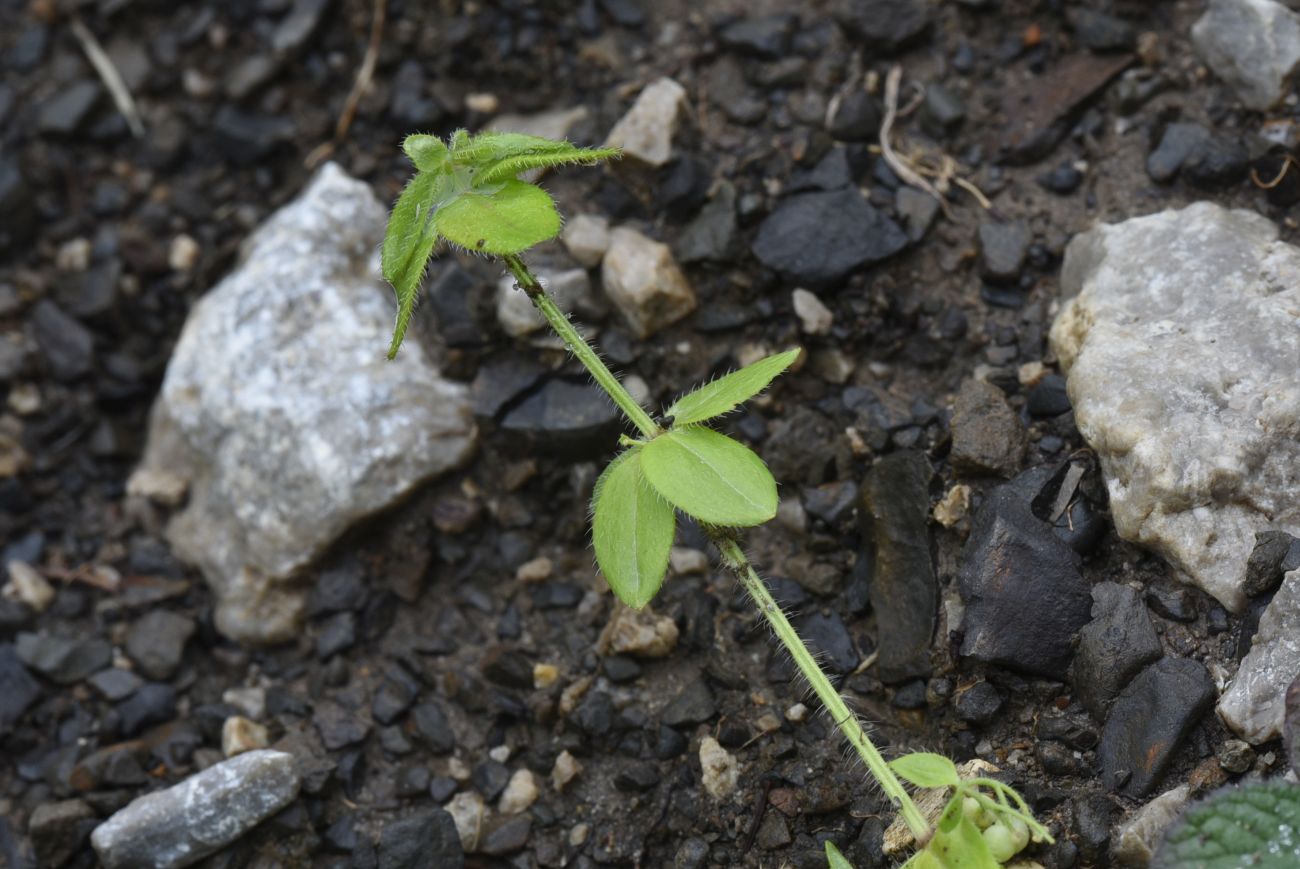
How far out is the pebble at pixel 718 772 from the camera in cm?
279

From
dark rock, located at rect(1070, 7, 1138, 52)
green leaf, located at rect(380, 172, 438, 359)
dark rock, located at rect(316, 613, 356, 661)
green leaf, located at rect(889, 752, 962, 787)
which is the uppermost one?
green leaf, located at rect(380, 172, 438, 359)

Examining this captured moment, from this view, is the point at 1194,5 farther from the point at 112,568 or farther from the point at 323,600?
the point at 112,568

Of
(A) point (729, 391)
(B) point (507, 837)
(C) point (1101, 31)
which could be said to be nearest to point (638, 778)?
(B) point (507, 837)

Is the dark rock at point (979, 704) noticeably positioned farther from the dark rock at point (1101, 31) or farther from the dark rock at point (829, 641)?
the dark rock at point (1101, 31)

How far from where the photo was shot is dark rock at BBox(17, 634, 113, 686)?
3449mm

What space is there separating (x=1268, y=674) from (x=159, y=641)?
280 cm

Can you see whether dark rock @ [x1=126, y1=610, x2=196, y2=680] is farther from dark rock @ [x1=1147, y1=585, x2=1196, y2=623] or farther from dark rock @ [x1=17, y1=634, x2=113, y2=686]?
dark rock @ [x1=1147, y1=585, x2=1196, y2=623]

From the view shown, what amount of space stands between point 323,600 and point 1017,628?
185 centimetres

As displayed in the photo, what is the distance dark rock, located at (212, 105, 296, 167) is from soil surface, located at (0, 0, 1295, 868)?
0.01 metres

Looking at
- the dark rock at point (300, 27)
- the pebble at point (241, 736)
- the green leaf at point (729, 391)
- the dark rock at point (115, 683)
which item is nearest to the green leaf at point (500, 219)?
the green leaf at point (729, 391)

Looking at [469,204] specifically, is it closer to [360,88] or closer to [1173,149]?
[360,88]

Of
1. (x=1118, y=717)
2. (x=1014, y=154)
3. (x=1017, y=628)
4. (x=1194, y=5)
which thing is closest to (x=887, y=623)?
(x=1017, y=628)

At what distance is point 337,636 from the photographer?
335 cm

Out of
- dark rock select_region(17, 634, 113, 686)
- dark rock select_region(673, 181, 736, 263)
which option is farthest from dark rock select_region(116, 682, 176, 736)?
dark rock select_region(673, 181, 736, 263)
